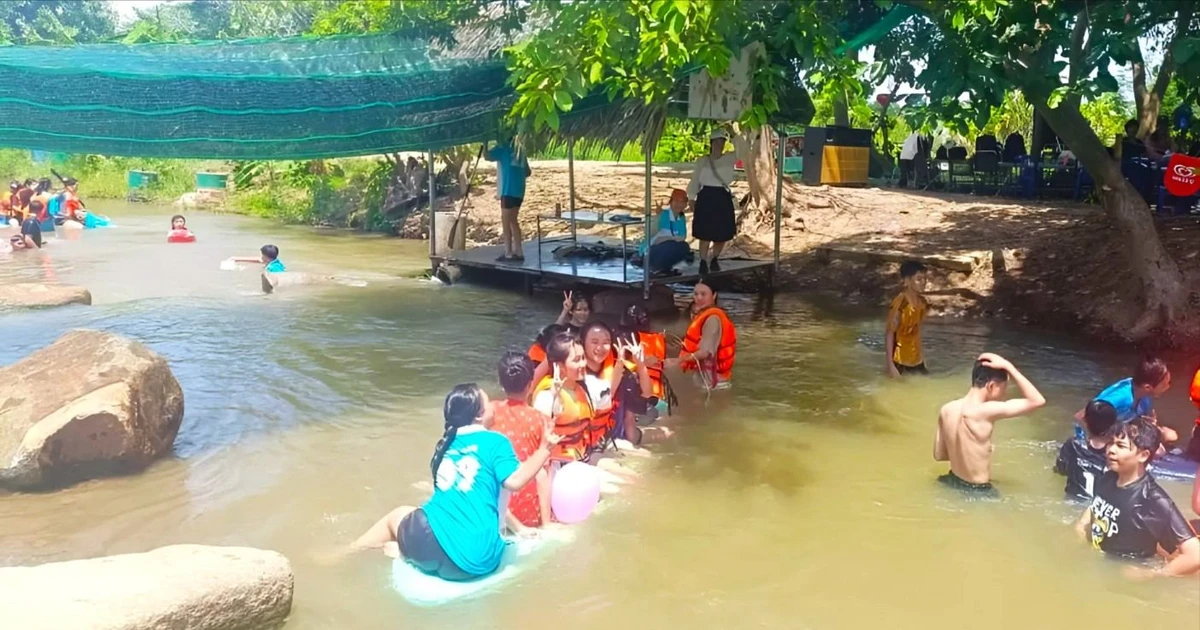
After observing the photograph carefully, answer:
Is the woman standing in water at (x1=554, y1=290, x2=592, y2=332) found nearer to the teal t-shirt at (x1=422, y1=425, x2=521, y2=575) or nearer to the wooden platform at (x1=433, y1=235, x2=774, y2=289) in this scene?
the teal t-shirt at (x1=422, y1=425, x2=521, y2=575)

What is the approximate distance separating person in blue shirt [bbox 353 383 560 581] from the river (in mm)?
210

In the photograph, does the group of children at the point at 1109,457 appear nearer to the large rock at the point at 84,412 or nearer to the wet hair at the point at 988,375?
the wet hair at the point at 988,375

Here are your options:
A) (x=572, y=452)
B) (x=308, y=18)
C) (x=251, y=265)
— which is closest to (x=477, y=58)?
(x=572, y=452)

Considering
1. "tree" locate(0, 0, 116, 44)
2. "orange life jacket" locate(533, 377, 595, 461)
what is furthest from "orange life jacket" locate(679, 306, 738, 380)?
"tree" locate(0, 0, 116, 44)

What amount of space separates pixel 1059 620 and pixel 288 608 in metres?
3.22

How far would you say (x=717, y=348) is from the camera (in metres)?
7.80

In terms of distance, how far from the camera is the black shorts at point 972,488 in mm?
5779

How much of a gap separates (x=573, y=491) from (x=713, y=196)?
20.8ft

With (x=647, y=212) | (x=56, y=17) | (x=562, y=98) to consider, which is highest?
(x=56, y=17)

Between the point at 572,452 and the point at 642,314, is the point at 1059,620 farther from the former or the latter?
the point at 642,314

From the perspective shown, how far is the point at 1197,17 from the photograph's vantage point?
7395 mm

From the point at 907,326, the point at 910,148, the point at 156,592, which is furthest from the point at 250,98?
the point at 910,148

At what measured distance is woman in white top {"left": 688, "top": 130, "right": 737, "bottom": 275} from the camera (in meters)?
11.0

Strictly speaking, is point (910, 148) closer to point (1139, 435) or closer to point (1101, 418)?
point (1101, 418)
